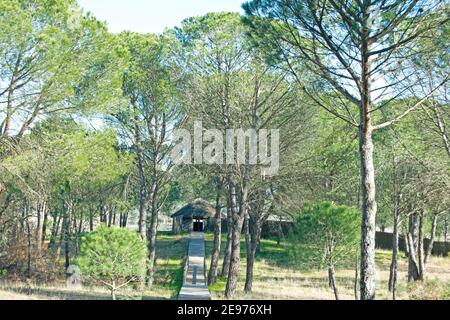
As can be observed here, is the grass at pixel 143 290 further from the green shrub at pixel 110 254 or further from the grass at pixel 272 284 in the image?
the green shrub at pixel 110 254

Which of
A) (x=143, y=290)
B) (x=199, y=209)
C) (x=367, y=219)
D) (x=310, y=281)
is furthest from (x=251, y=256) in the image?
(x=199, y=209)

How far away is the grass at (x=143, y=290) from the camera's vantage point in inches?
485

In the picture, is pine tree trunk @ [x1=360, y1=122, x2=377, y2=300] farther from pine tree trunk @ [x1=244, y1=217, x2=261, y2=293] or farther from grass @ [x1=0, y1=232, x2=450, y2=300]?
pine tree trunk @ [x1=244, y1=217, x2=261, y2=293]

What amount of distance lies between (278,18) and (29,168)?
6.77 metres

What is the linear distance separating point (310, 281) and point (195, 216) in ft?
51.4

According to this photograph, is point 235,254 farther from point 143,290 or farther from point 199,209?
point 199,209

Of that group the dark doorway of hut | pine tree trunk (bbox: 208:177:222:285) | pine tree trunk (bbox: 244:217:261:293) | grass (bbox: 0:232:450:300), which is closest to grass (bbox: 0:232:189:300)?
grass (bbox: 0:232:450:300)

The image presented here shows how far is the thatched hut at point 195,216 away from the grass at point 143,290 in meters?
1.20

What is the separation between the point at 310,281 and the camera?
19688 millimetres

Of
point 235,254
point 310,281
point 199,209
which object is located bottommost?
point 310,281

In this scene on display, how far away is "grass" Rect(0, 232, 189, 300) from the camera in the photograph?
1233 cm
